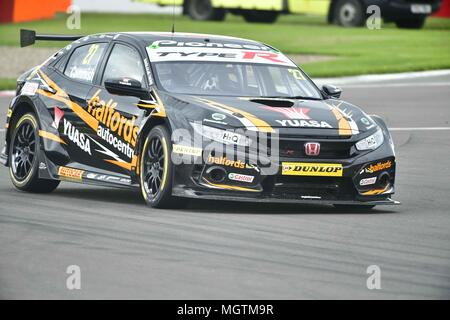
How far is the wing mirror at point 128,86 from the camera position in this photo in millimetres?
12109

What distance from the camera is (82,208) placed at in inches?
473

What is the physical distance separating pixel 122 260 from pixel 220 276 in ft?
2.68

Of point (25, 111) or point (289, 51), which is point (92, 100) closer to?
point (25, 111)

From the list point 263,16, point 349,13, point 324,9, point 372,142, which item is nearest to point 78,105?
point 372,142

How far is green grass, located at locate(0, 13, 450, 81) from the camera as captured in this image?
101 feet

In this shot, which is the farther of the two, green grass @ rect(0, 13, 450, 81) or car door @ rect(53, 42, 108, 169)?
green grass @ rect(0, 13, 450, 81)

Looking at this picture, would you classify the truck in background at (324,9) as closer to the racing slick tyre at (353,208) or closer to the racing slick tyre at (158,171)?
the racing slick tyre at (353,208)

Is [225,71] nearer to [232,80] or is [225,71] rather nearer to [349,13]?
[232,80]

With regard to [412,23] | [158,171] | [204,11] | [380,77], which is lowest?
[204,11]

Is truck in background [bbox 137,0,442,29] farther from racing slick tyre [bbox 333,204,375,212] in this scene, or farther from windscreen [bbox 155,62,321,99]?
racing slick tyre [bbox 333,204,375,212]

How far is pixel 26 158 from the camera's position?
1338 centimetres

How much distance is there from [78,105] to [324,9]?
2789cm

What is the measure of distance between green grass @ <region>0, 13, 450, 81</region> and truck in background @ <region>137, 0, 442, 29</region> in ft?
1.26

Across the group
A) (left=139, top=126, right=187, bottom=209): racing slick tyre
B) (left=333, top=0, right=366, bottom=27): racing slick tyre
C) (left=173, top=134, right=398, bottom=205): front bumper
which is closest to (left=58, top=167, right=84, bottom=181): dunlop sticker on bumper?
(left=139, top=126, right=187, bottom=209): racing slick tyre
